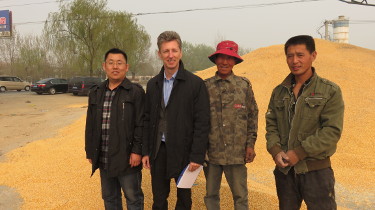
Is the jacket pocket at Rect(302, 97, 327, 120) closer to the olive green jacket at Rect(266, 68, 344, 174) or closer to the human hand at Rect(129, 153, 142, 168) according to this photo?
the olive green jacket at Rect(266, 68, 344, 174)

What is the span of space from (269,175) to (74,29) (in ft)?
97.4

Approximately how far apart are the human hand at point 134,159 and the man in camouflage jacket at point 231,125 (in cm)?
67

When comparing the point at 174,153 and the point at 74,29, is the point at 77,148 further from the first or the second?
the point at 74,29

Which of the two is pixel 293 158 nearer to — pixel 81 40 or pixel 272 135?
pixel 272 135

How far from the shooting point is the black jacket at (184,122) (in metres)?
2.39

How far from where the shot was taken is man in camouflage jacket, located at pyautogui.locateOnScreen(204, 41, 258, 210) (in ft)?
8.30

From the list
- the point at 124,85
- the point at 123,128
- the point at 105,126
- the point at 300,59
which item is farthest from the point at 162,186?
the point at 300,59

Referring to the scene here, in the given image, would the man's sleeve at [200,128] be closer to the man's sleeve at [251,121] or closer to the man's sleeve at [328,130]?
the man's sleeve at [251,121]

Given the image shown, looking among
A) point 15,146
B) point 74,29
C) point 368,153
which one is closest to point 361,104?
point 368,153

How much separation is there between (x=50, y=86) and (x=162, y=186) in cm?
2319

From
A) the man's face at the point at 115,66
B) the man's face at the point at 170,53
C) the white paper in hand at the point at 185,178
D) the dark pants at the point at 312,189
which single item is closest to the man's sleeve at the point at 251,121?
the dark pants at the point at 312,189

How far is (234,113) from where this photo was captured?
2535 mm

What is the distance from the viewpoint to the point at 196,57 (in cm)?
5372

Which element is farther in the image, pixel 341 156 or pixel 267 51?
pixel 267 51
